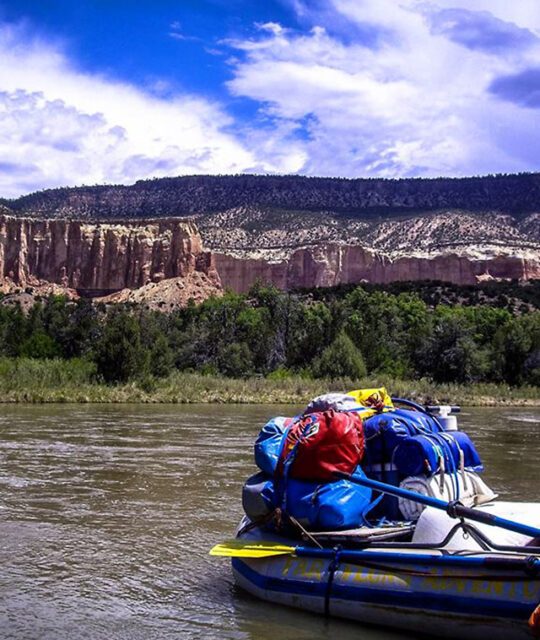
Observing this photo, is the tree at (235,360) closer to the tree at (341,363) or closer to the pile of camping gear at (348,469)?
the tree at (341,363)

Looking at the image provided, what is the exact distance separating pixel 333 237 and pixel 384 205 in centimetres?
1031

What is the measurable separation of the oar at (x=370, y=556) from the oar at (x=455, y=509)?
23cm

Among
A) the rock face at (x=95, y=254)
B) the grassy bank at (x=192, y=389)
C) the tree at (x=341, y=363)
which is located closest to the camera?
the grassy bank at (x=192, y=389)

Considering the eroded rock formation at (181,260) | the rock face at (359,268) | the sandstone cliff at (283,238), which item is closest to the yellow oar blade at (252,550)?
the sandstone cliff at (283,238)

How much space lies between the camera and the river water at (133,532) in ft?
22.0

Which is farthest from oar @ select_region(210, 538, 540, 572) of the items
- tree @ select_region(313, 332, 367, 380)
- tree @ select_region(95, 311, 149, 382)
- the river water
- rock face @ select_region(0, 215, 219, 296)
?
rock face @ select_region(0, 215, 219, 296)

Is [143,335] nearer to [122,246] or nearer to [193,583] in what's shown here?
[193,583]

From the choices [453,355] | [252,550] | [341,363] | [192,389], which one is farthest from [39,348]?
[252,550]

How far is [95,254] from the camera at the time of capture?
112312mm

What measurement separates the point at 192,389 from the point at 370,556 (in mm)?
31482

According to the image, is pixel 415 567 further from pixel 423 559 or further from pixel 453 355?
pixel 453 355

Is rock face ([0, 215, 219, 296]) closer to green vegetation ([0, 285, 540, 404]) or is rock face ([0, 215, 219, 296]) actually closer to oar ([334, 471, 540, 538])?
green vegetation ([0, 285, 540, 404])

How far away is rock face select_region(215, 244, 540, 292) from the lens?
337 feet

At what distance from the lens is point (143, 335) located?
5131 centimetres
